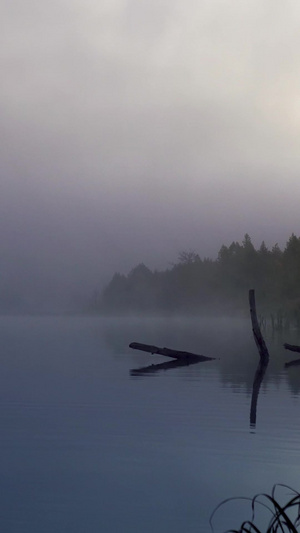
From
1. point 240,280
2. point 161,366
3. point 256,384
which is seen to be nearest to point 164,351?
point 161,366

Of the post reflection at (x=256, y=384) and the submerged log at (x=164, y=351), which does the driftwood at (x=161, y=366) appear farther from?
the post reflection at (x=256, y=384)

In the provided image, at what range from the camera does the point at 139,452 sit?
43.6 feet

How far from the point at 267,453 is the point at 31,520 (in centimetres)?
497

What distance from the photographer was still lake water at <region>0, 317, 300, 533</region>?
9617 millimetres

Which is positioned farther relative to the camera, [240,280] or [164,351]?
[240,280]

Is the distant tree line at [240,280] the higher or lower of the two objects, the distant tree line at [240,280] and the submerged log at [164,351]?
the higher

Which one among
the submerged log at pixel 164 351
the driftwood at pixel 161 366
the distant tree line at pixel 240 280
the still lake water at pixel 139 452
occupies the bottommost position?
the still lake water at pixel 139 452

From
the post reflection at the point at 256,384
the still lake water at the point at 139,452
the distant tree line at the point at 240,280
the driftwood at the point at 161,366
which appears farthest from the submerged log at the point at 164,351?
the distant tree line at the point at 240,280

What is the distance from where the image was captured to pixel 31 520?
30.2 ft

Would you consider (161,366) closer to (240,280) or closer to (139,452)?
(139,452)

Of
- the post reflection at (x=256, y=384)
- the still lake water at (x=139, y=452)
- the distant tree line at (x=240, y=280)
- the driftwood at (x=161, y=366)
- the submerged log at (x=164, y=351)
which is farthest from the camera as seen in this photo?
the distant tree line at (x=240, y=280)

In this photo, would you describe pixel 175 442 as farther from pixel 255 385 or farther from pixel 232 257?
pixel 232 257

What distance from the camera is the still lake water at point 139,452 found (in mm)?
9617

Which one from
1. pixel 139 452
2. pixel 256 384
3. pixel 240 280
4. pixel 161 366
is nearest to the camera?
pixel 139 452
